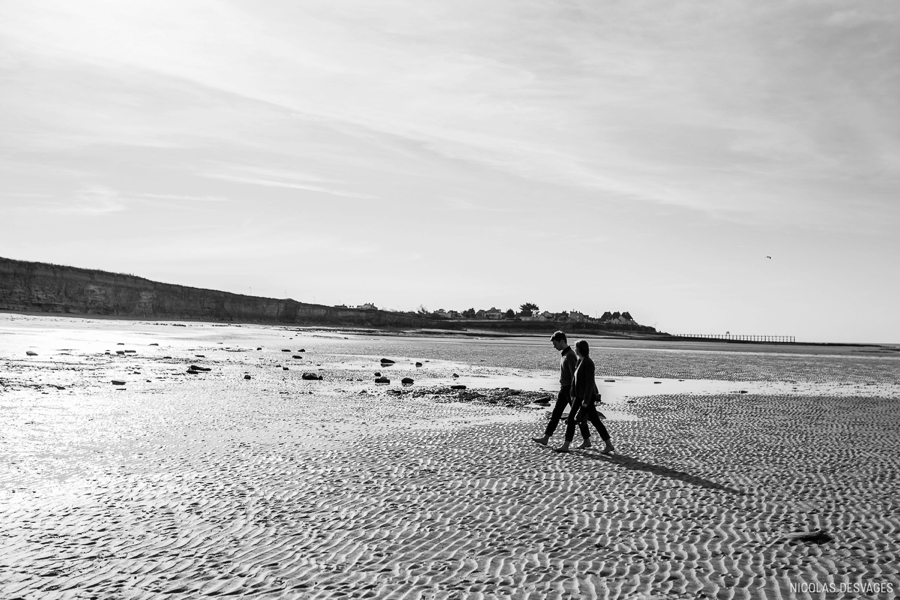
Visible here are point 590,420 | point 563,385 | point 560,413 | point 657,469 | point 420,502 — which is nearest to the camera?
point 420,502

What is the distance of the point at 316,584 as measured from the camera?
6.32m

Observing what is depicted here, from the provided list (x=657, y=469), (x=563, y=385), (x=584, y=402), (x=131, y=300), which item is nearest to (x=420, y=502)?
(x=657, y=469)

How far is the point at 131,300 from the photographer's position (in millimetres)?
112375

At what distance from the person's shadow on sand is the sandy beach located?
7 cm

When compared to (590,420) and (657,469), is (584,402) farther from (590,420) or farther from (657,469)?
(657,469)

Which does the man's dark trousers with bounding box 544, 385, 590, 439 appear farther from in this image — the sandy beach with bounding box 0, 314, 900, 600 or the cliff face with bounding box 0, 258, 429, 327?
the cliff face with bounding box 0, 258, 429, 327

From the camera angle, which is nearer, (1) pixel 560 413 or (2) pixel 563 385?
(1) pixel 560 413

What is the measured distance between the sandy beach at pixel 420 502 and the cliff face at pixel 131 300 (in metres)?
86.8

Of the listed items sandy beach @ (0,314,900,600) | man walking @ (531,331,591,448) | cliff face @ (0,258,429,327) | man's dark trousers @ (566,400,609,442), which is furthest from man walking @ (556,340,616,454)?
cliff face @ (0,258,429,327)

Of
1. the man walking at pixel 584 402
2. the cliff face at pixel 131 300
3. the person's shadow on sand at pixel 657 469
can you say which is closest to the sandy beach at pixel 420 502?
the person's shadow on sand at pixel 657 469

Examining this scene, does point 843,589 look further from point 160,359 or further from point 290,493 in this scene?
point 160,359

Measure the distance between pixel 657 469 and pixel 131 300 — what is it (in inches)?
4489

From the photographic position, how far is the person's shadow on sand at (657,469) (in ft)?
34.9

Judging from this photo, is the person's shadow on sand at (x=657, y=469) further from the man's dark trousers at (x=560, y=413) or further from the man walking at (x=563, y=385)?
the man walking at (x=563, y=385)
